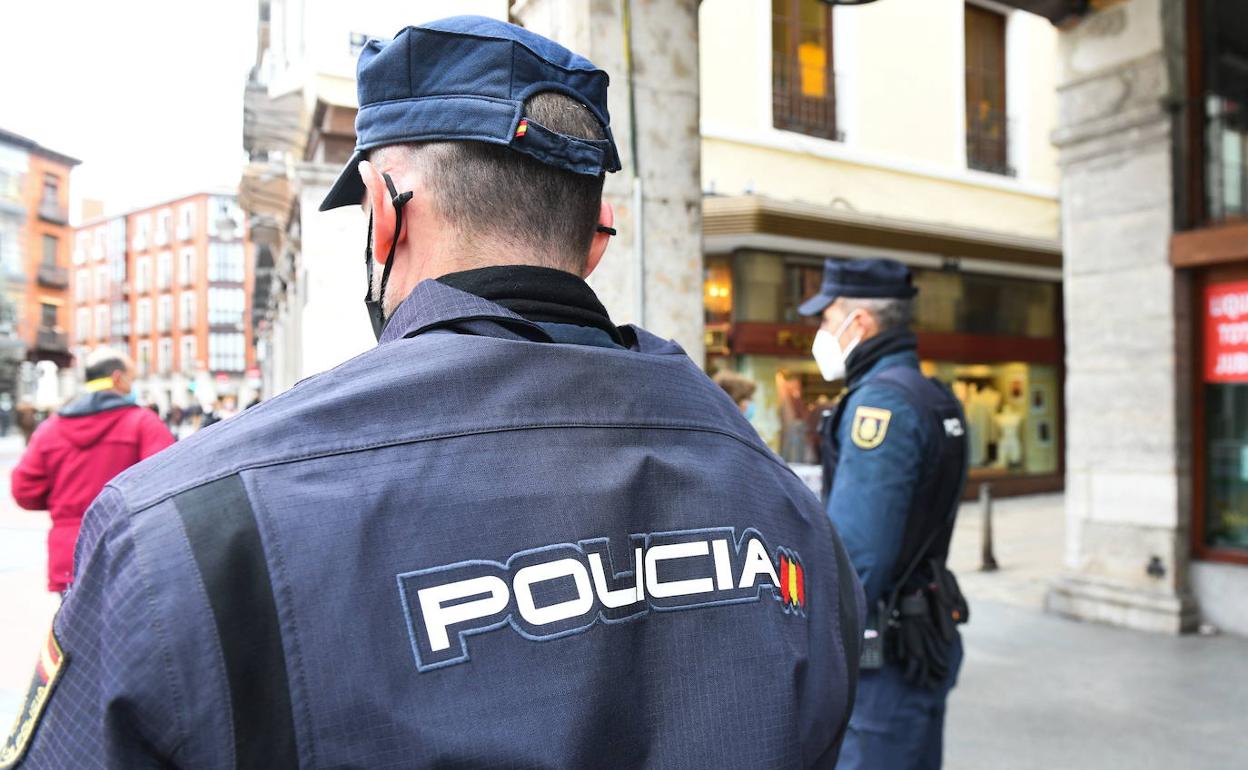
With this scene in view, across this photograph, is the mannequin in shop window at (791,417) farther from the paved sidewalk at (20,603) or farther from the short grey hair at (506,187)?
the short grey hair at (506,187)

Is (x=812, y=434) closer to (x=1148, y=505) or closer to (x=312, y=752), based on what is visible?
(x=1148, y=505)

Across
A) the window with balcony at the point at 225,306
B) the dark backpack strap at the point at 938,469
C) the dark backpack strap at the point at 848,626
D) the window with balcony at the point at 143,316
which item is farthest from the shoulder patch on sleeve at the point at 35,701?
the window with balcony at the point at 143,316

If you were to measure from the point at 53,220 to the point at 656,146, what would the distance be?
60.4 m

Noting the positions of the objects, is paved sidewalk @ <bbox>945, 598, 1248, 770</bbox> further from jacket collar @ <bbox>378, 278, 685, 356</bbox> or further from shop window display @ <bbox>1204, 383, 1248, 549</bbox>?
jacket collar @ <bbox>378, 278, 685, 356</bbox>

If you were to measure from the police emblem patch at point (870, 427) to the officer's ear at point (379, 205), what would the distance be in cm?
217

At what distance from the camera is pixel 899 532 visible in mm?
2932

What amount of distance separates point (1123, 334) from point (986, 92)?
1045cm

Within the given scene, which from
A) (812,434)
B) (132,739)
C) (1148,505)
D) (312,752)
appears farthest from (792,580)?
(812,434)

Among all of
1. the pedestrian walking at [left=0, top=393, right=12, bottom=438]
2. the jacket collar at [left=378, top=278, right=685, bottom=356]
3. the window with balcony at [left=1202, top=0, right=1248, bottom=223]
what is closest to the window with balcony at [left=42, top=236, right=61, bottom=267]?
the pedestrian walking at [left=0, top=393, right=12, bottom=438]

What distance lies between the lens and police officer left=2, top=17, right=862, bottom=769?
2.64 feet

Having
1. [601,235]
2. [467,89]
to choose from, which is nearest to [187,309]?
[601,235]

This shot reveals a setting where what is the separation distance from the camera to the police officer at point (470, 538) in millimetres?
804

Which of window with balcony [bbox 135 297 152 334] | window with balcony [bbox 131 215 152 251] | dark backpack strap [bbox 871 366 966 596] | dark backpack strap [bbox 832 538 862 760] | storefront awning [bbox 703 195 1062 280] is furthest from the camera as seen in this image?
window with balcony [bbox 131 215 152 251]

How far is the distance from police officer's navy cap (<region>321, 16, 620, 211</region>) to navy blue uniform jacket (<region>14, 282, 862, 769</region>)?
20cm
